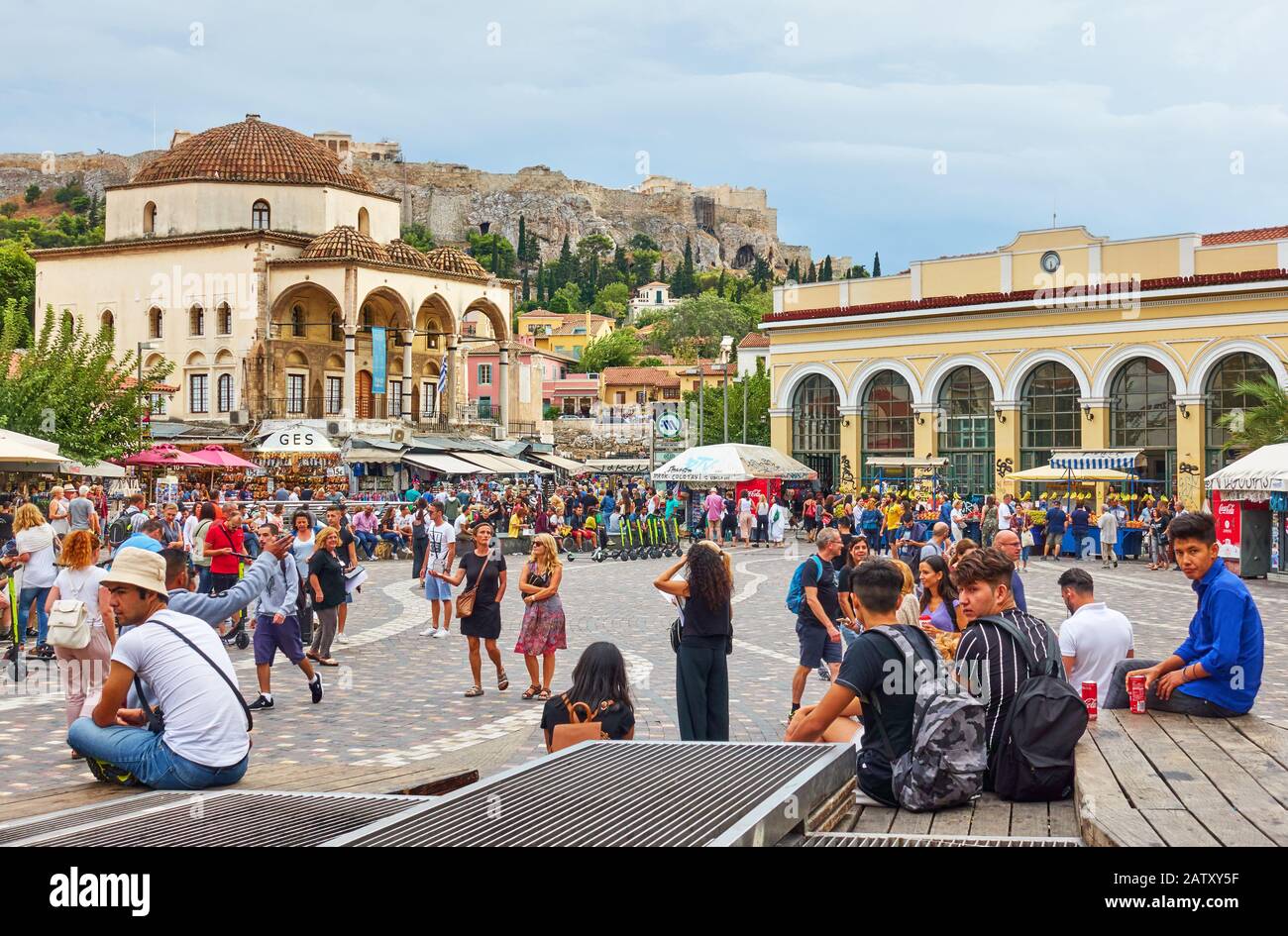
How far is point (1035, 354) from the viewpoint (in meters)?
42.5

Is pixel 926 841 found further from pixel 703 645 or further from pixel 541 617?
pixel 541 617

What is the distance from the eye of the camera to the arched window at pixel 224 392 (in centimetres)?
5822

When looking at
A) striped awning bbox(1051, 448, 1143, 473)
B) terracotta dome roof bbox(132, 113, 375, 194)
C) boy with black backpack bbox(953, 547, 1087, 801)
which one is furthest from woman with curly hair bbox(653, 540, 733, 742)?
terracotta dome roof bbox(132, 113, 375, 194)

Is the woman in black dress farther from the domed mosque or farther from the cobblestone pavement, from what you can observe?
the domed mosque

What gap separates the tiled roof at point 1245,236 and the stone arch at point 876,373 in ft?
31.0

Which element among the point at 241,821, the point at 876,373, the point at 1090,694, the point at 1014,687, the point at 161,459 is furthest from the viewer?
the point at 876,373

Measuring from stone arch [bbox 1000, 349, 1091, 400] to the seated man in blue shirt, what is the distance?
3604 centimetres

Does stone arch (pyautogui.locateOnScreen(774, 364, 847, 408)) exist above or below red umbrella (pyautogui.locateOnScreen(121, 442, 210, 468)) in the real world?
above

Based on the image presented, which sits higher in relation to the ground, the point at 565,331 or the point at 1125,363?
the point at 565,331

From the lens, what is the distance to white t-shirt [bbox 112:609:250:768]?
620 cm

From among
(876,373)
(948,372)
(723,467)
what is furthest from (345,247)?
(723,467)

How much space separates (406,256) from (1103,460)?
3200 cm

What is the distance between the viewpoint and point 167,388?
52312 millimetres
